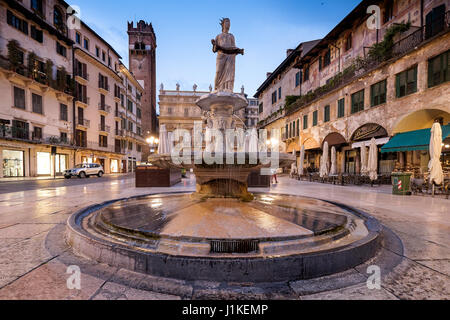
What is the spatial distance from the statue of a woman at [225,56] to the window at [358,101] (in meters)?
14.1

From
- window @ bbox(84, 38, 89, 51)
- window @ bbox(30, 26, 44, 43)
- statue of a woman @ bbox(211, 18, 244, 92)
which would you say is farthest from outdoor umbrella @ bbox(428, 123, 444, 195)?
window @ bbox(84, 38, 89, 51)

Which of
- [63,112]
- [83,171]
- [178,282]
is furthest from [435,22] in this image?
[63,112]

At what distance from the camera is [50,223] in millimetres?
4074

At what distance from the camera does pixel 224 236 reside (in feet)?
8.41

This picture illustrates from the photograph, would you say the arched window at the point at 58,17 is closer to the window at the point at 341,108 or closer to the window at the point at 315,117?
the window at the point at 315,117

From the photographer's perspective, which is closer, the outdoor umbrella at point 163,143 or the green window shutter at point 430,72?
the outdoor umbrella at point 163,143

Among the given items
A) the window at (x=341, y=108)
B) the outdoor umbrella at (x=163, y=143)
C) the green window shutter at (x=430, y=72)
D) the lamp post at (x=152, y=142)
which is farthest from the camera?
the window at (x=341, y=108)

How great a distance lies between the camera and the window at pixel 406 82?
40.9 feet

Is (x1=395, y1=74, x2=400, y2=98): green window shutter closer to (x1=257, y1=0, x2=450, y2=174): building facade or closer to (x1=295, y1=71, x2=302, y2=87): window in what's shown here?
(x1=257, y1=0, x2=450, y2=174): building facade

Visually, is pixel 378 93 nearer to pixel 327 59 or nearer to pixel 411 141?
pixel 411 141

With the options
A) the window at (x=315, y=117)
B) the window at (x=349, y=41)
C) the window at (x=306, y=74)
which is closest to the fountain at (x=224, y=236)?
the window at (x=315, y=117)

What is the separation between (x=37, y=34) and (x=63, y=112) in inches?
313
